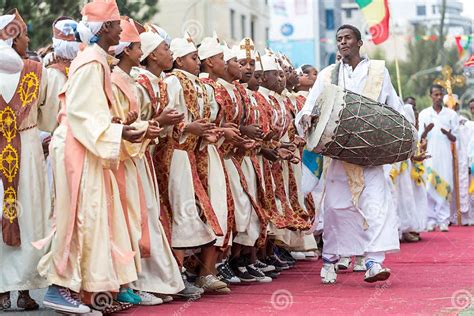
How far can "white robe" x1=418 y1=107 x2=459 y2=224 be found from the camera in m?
18.1

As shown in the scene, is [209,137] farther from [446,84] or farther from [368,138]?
[446,84]

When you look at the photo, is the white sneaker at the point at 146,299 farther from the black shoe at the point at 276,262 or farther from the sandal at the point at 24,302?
the black shoe at the point at 276,262

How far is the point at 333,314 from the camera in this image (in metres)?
7.60

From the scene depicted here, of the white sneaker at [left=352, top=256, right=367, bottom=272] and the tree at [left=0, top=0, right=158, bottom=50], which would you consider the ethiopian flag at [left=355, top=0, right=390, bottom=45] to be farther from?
the white sneaker at [left=352, top=256, right=367, bottom=272]

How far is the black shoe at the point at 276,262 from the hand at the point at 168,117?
330 cm

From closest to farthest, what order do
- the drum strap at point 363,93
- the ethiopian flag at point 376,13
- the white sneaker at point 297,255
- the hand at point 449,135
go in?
1. the drum strap at point 363,93
2. the white sneaker at point 297,255
3. the ethiopian flag at point 376,13
4. the hand at point 449,135

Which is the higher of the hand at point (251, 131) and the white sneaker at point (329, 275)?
the hand at point (251, 131)

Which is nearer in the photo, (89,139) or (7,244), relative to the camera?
(89,139)

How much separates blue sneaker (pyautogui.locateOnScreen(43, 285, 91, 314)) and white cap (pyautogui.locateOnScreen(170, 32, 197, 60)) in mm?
2566

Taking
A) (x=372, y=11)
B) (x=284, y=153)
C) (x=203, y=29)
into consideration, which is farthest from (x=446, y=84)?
(x=203, y=29)

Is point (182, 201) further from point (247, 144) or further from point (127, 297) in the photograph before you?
point (247, 144)

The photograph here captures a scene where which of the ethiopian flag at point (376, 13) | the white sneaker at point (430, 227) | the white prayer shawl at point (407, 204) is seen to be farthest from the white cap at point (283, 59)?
the white sneaker at point (430, 227)

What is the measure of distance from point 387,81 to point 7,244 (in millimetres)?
3622

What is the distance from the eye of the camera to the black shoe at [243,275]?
10047 mm
